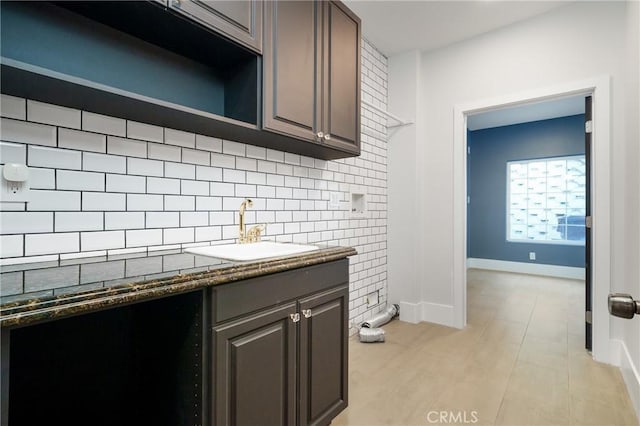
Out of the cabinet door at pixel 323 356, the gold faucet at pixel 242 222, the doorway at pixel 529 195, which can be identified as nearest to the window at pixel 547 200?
the doorway at pixel 529 195

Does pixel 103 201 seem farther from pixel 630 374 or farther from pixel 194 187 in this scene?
pixel 630 374

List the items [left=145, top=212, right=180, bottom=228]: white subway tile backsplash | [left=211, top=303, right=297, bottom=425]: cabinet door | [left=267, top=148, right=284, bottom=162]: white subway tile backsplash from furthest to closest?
[left=267, top=148, right=284, bottom=162]: white subway tile backsplash, [left=145, top=212, right=180, bottom=228]: white subway tile backsplash, [left=211, top=303, right=297, bottom=425]: cabinet door

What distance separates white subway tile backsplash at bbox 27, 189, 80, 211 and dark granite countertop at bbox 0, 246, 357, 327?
211 mm

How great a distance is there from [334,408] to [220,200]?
4.06 feet

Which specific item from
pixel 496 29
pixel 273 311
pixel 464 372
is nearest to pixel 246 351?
pixel 273 311

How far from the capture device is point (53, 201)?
1.21 m

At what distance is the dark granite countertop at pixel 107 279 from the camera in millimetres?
719

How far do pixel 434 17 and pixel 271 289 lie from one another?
8.88 feet

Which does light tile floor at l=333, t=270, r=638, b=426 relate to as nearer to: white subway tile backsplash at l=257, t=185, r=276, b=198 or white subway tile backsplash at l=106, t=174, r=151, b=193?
white subway tile backsplash at l=257, t=185, r=276, b=198

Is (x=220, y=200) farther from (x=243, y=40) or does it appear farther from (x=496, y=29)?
(x=496, y=29)

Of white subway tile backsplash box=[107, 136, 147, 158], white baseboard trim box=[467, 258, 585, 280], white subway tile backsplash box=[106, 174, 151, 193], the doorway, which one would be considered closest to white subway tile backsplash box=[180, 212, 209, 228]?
white subway tile backsplash box=[106, 174, 151, 193]

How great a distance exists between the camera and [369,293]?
3098mm

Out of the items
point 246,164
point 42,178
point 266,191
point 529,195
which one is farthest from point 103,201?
point 529,195

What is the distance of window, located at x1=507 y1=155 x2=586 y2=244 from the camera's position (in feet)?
18.3
